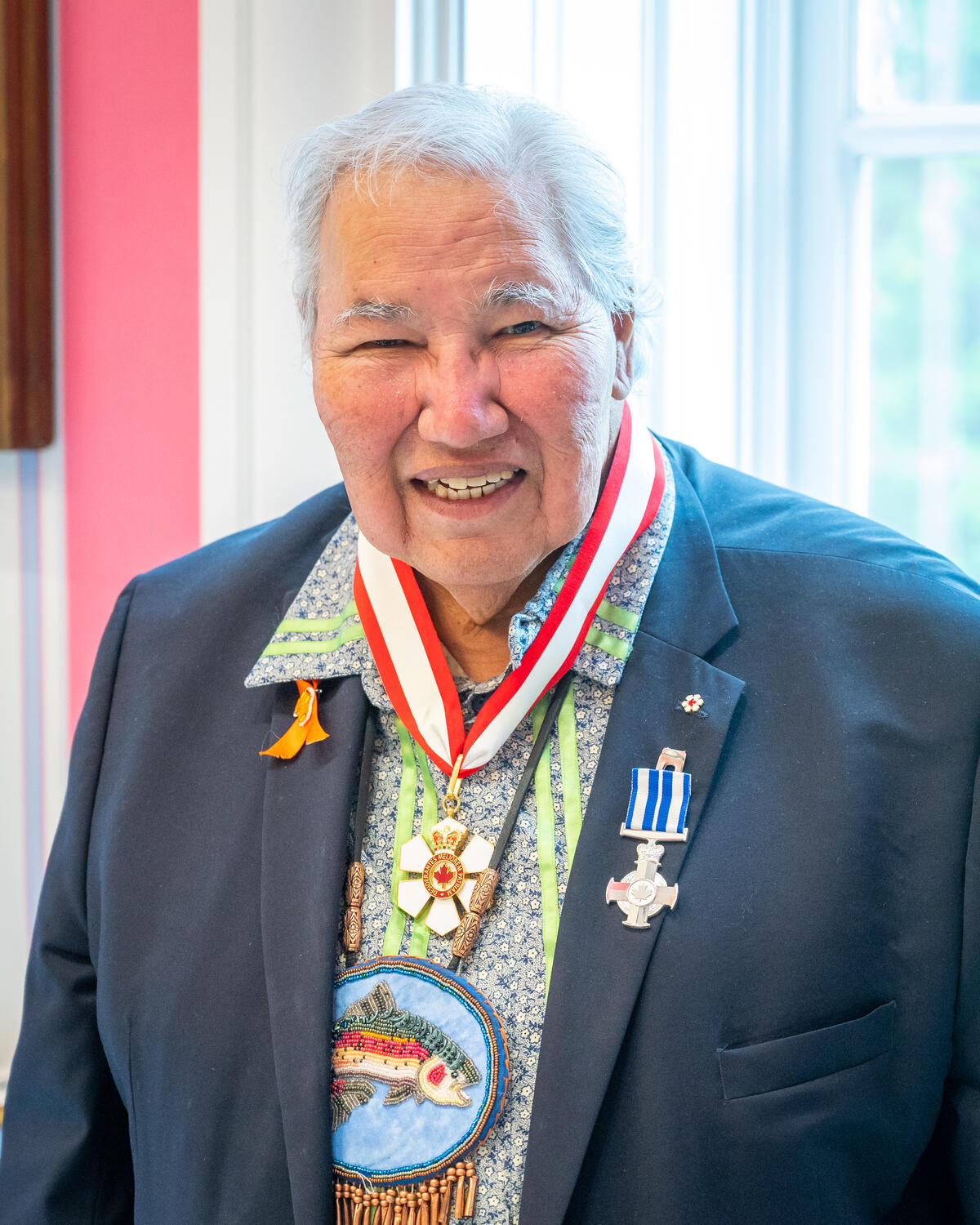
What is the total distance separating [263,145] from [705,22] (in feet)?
2.21

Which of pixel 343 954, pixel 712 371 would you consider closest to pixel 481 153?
pixel 712 371

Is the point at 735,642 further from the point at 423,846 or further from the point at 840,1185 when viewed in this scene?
the point at 840,1185

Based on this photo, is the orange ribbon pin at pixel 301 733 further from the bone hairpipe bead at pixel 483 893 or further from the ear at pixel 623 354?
the ear at pixel 623 354

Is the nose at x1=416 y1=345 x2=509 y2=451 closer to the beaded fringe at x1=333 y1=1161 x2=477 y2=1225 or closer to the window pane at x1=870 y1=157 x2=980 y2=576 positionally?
the beaded fringe at x1=333 y1=1161 x2=477 y2=1225

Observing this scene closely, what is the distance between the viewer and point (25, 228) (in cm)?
174

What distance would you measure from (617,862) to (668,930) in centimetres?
8

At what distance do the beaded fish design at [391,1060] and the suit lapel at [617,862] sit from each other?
98 mm

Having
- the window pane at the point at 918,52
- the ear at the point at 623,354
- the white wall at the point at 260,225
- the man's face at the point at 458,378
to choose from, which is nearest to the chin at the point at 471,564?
the man's face at the point at 458,378

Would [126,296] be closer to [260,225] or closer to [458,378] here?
[260,225]

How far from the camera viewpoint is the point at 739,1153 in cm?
111

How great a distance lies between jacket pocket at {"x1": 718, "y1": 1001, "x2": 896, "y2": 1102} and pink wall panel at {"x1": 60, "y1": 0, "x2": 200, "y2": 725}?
1.14 metres

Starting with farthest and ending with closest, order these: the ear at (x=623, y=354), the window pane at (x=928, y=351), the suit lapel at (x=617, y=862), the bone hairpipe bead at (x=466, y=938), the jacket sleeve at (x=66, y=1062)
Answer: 1. the window pane at (x=928, y=351)
2. the jacket sleeve at (x=66, y=1062)
3. the ear at (x=623, y=354)
4. the bone hairpipe bead at (x=466, y=938)
5. the suit lapel at (x=617, y=862)

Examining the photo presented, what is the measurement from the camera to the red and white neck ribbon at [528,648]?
4.17 ft

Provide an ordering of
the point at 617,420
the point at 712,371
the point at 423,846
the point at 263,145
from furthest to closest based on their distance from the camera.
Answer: the point at 712,371 < the point at 263,145 < the point at 617,420 < the point at 423,846
